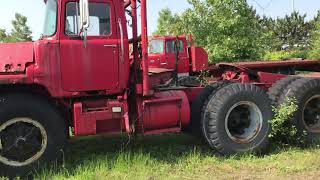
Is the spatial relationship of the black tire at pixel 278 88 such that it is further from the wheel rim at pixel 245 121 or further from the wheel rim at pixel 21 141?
the wheel rim at pixel 21 141

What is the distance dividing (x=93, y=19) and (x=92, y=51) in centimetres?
49

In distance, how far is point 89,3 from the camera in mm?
7574

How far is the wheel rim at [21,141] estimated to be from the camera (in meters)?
7.09

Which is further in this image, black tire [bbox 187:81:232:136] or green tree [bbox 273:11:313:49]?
green tree [bbox 273:11:313:49]

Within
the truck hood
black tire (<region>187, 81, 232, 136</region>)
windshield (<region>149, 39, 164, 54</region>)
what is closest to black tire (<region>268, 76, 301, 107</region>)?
black tire (<region>187, 81, 232, 136</region>)

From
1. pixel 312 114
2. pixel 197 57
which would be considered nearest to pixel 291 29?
pixel 197 57

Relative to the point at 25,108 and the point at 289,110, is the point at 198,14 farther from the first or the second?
the point at 25,108

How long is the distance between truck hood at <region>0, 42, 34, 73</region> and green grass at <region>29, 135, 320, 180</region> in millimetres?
1499

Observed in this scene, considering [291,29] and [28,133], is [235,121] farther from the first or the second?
[291,29]

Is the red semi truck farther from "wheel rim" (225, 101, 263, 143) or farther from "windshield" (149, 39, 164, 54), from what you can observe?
"windshield" (149, 39, 164, 54)

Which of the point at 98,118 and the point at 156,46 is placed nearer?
the point at 98,118

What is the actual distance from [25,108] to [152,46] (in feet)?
42.3

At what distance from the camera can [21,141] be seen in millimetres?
7117

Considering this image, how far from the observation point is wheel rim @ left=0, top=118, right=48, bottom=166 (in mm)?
7086
